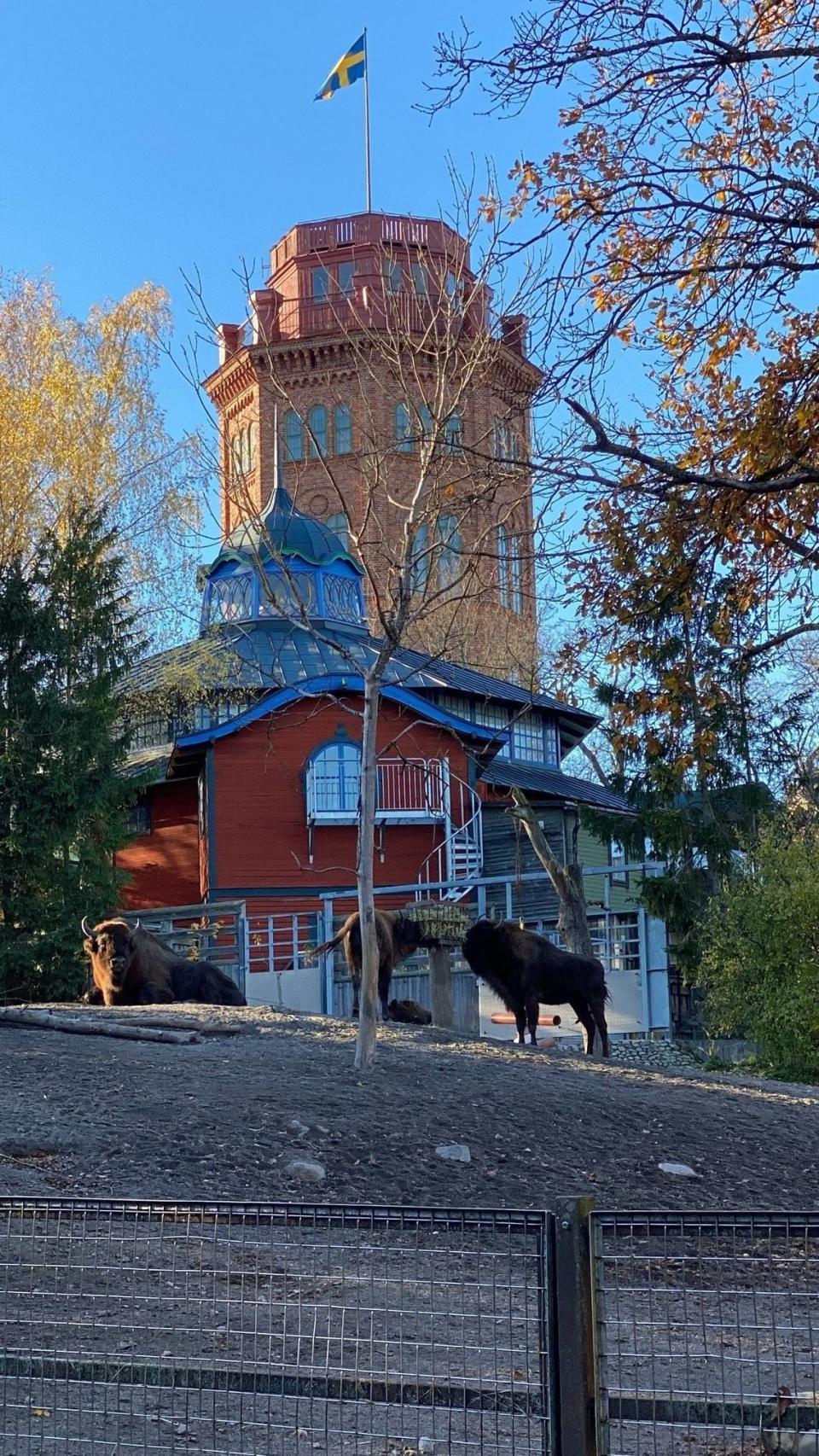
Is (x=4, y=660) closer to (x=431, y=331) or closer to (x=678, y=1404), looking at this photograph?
(x=431, y=331)

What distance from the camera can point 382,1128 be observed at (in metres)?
11.8

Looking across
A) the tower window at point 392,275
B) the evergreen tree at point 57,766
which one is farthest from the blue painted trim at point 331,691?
the tower window at point 392,275

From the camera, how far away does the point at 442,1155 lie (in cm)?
1122

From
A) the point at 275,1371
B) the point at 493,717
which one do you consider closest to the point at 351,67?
the point at 493,717

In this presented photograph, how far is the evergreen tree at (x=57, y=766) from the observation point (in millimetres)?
22250

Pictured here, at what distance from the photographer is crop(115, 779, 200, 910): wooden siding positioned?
138 ft

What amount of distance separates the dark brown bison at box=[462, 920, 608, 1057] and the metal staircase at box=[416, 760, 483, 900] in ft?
59.5

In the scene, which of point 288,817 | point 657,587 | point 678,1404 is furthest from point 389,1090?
point 288,817

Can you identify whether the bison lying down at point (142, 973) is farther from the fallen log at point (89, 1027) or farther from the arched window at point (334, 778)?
the arched window at point (334, 778)

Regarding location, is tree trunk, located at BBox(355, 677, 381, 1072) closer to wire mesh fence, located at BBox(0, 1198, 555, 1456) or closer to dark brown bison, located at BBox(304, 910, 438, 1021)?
dark brown bison, located at BBox(304, 910, 438, 1021)

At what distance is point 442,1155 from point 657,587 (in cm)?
418

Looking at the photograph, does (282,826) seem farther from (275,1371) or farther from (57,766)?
(275,1371)

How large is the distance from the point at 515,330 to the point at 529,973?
7.62m

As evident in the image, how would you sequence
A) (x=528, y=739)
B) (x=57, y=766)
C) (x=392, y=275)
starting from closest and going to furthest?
(x=392, y=275) < (x=57, y=766) < (x=528, y=739)
